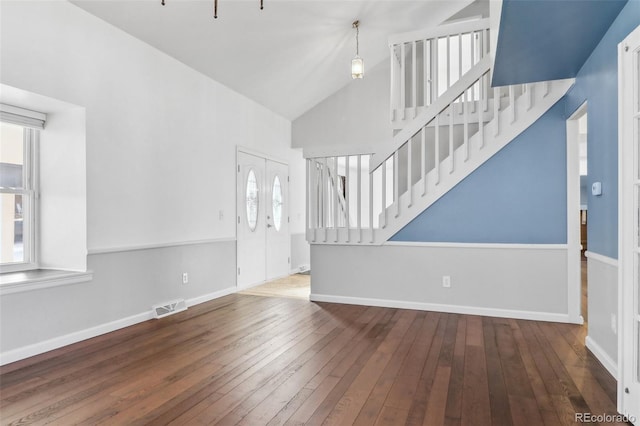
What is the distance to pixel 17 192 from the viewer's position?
332cm

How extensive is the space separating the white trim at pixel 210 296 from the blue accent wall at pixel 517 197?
110 inches

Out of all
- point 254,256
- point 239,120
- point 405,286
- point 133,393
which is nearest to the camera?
point 133,393

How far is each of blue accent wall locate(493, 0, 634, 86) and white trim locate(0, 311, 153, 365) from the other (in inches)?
158

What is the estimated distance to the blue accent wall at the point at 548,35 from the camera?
2.22m

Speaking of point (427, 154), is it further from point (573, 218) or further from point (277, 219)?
point (277, 219)

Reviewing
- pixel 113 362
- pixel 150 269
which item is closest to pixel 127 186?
pixel 150 269

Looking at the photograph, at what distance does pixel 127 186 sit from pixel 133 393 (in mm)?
2115

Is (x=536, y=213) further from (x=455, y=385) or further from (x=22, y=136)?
(x=22, y=136)

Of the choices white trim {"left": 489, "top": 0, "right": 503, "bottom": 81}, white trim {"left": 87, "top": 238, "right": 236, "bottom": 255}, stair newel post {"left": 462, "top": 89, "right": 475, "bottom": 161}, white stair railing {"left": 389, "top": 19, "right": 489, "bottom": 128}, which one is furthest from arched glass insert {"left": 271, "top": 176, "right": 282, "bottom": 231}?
white trim {"left": 489, "top": 0, "right": 503, "bottom": 81}

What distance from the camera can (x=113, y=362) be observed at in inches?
111

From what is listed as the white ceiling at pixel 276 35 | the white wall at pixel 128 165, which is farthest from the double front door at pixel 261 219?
the white ceiling at pixel 276 35

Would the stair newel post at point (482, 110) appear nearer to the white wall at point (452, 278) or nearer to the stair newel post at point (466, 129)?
the stair newel post at point (466, 129)

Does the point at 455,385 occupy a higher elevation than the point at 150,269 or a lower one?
lower

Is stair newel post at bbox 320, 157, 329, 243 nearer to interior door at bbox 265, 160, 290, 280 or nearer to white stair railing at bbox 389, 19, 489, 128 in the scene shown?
white stair railing at bbox 389, 19, 489, 128
